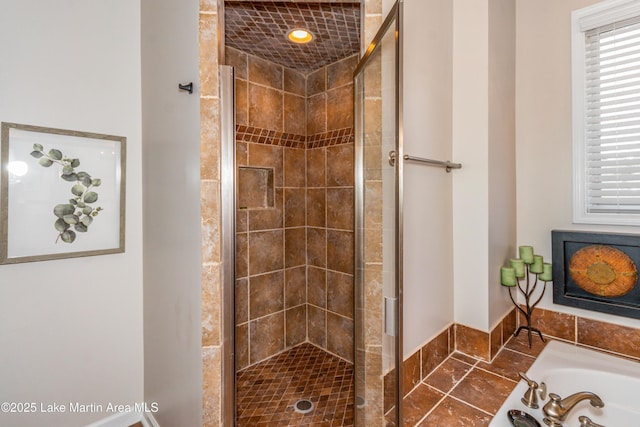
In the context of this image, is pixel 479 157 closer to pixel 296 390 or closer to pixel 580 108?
pixel 580 108

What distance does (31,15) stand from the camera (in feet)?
4.48

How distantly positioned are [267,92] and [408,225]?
1.72 meters

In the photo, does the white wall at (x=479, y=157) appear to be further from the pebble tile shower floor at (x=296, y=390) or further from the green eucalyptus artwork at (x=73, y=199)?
the green eucalyptus artwork at (x=73, y=199)

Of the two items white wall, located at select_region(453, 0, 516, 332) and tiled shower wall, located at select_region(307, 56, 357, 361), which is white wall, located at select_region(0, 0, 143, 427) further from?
white wall, located at select_region(453, 0, 516, 332)

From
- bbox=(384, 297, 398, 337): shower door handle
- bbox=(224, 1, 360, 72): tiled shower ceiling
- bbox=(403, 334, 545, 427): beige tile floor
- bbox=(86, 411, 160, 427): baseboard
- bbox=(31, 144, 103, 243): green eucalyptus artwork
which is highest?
bbox=(224, 1, 360, 72): tiled shower ceiling

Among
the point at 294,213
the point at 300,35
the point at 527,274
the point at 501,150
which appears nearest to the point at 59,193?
the point at 294,213

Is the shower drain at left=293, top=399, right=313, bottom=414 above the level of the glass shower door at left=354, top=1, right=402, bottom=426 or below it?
below

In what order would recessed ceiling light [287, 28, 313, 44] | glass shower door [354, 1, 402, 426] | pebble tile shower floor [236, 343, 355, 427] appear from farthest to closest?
1. recessed ceiling light [287, 28, 313, 44]
2. pebble tile shower floor [236, 343, 355, 427]
3. glass shower door [354, 1, 402, 426]

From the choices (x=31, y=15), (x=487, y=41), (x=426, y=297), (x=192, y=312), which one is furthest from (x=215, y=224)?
(x=487, y=41)

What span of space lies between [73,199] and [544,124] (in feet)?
8.28

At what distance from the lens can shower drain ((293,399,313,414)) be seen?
5.90ft

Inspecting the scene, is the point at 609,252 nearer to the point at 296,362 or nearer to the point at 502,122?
the point at 502,122

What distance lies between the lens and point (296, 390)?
78.8 inches

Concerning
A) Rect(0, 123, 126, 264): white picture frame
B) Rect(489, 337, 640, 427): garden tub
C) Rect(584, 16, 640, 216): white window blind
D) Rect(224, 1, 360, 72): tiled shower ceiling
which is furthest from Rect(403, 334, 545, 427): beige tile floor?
Rect(224, 1, 360, 72): tiled shower ceiling
